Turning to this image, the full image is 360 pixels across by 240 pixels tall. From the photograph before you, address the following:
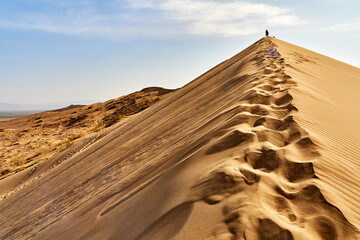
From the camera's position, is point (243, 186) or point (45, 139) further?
point (45, 139)

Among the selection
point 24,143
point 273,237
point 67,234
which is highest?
point 273,237

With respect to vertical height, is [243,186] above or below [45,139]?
above

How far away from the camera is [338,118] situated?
3.58 meters

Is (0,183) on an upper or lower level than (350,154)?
lower

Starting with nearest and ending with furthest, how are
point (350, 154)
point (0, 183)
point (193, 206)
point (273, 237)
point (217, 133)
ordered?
point (273, 237)
point (193, 206)
point (350, 154)
point (217, 133)
point (0, 183)

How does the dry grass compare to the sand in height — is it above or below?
below

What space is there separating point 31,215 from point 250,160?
13.5 feet

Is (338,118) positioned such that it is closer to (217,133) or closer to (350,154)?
(350,154)

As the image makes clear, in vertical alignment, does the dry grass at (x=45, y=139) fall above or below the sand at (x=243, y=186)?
below

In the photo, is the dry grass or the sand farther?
the dry grass

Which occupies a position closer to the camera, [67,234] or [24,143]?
[67,234]

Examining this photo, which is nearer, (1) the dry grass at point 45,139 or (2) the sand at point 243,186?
(2) the sand at point 243,186

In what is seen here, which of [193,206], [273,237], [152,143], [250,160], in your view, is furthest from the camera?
[152,143]

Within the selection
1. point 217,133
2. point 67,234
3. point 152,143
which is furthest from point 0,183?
point 217,133
